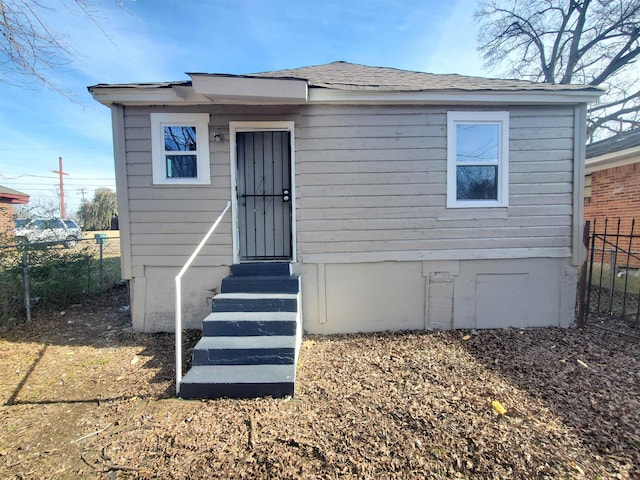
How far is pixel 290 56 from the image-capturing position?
6.68 m

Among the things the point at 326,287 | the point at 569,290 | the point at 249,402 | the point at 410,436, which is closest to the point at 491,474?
the point at 410,436

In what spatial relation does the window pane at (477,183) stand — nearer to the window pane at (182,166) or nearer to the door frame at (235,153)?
the door frame at (235,153)

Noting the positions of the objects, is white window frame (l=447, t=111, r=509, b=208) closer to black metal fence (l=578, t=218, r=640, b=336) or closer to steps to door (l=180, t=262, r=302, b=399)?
black metal fence (l=578, t=218, r=640, b=336)

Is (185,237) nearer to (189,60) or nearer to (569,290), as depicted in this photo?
(189,60)

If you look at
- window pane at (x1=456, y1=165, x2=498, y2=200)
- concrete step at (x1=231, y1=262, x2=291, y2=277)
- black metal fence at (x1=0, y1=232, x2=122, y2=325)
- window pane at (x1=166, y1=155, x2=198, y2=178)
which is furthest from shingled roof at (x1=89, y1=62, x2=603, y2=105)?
black metal fence at (x1=0, y1=232, x2=122, y2=325)

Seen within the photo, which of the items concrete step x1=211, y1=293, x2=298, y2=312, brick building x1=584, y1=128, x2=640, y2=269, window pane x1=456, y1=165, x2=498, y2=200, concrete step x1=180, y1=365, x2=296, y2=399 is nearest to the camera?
concrete step x1=180, y1=365, x2=296, y2=399

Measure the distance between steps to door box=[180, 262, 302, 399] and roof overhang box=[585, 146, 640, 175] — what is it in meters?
7.96

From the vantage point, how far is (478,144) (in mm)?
4312

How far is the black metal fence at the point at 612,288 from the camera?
429 centimetres

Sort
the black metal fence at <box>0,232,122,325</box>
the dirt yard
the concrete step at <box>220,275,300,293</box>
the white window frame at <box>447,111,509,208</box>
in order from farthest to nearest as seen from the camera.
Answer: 1. the black metal fence at <box>0,232,122,325</box>
2. the white window frame at <box>447,111,509,208</box>
3. the concrete step at <box>220,275,300,293</box>
4. the dirt yard

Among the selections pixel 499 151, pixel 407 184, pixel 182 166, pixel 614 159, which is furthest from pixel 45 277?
pixel 614 159

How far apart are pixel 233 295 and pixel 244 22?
17.4 feet

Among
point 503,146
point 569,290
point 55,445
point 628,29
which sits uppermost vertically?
point 628,29

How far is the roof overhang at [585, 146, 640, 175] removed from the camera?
265 inches
